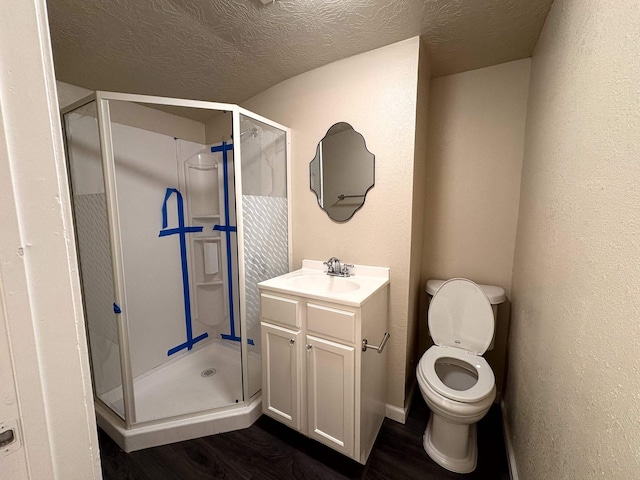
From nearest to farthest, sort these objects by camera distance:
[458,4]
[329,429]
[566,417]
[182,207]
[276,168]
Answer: [566,417] → [458,4] → [329,429] → [276,168] → [182,207]

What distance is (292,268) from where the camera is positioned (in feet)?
6.51

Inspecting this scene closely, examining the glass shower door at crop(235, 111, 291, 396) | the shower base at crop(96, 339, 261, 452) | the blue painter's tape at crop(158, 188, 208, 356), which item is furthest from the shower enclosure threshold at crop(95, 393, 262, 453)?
the blue painter's tape at crop(158, 188, 208, 356)

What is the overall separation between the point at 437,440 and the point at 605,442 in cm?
102

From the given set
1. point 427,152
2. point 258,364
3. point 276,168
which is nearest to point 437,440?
point 258,364

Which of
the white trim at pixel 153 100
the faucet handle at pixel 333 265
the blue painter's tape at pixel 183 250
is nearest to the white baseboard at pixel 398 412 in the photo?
the faucet handle at pixel 333 265

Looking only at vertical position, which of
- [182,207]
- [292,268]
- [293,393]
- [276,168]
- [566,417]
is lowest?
[293,393]

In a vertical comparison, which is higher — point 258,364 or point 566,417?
point 566,417

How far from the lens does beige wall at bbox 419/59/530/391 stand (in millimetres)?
1608

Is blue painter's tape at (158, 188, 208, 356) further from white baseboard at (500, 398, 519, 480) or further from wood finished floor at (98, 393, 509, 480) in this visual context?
white baseboard at (500, 398, 519, 480)

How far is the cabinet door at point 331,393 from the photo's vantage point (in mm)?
1267

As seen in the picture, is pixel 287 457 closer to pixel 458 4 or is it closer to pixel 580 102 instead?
pixel 580 102

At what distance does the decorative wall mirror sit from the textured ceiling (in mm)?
481

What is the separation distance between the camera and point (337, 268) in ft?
5.56

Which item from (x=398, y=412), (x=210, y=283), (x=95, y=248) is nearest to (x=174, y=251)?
(x=210, y=283)
